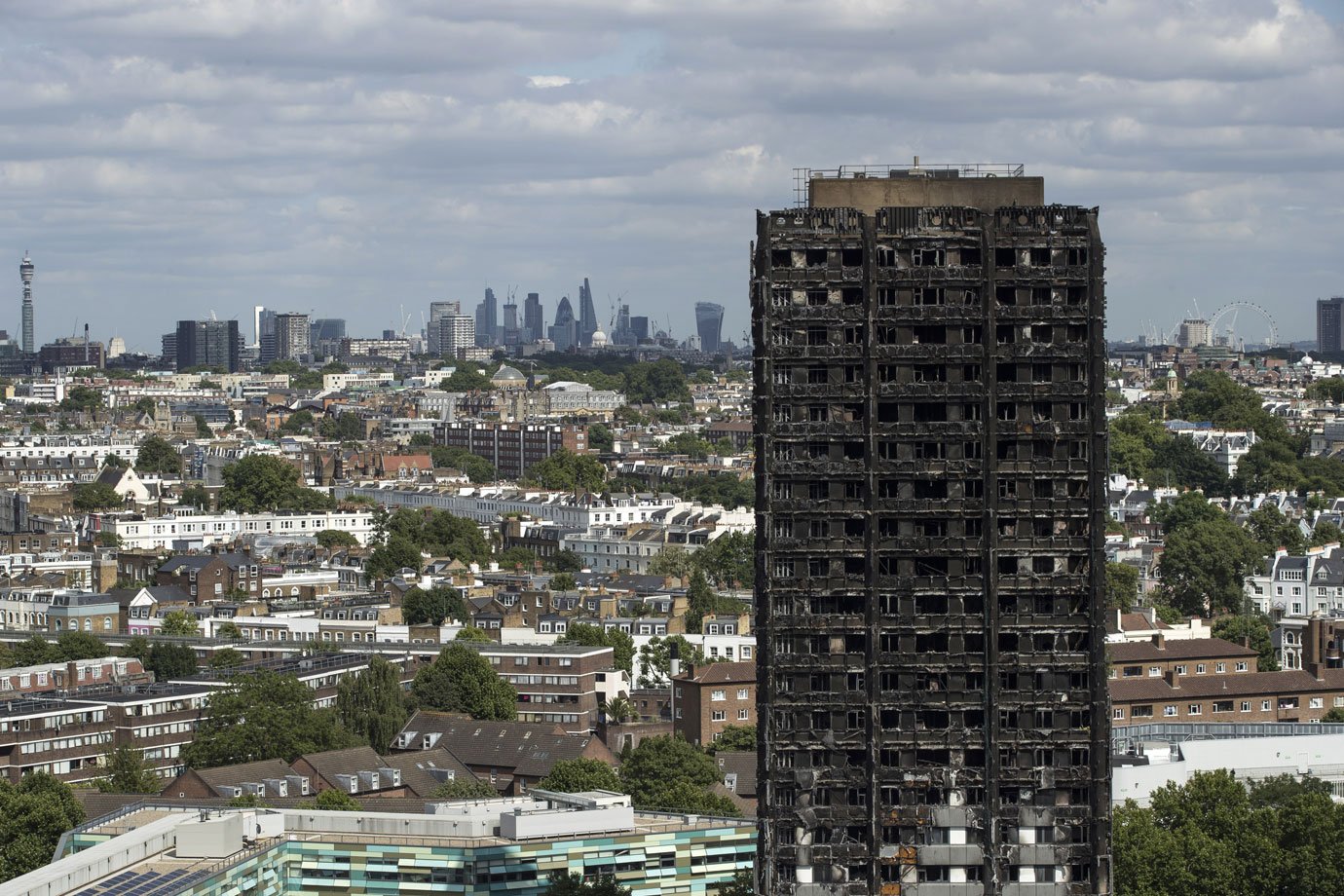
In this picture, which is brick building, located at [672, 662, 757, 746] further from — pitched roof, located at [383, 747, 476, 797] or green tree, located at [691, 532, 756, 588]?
green tree, located at [691, 532, 756, 588]

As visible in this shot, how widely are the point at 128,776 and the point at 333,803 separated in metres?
12.7

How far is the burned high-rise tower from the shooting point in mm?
63844

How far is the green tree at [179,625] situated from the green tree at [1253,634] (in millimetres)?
48938

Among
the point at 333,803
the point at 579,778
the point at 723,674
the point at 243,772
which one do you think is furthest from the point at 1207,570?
the point at 333,803

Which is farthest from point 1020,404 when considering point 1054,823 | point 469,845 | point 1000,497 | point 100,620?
point 100,620

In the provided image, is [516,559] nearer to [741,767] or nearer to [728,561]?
[728,561]

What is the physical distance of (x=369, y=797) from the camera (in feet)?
321

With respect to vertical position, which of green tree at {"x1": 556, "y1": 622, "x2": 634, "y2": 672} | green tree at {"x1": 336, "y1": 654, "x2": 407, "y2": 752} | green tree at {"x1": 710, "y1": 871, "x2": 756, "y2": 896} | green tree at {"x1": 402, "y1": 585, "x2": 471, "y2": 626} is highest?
green tree at {"x1": 402, "y1": 585, "x2": 471, "y2": 626}

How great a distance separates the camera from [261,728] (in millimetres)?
107438

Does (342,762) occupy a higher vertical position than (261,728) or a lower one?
lower

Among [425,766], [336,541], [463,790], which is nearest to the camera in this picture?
[463,790]

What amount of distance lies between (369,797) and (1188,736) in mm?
29719

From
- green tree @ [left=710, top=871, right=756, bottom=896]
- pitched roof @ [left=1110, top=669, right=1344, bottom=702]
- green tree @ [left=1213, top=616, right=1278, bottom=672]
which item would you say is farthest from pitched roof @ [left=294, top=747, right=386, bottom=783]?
green tree @ [left=1213, top=616, right=1278, bottom=672]

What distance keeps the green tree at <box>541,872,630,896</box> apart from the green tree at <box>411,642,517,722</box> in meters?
37.6
